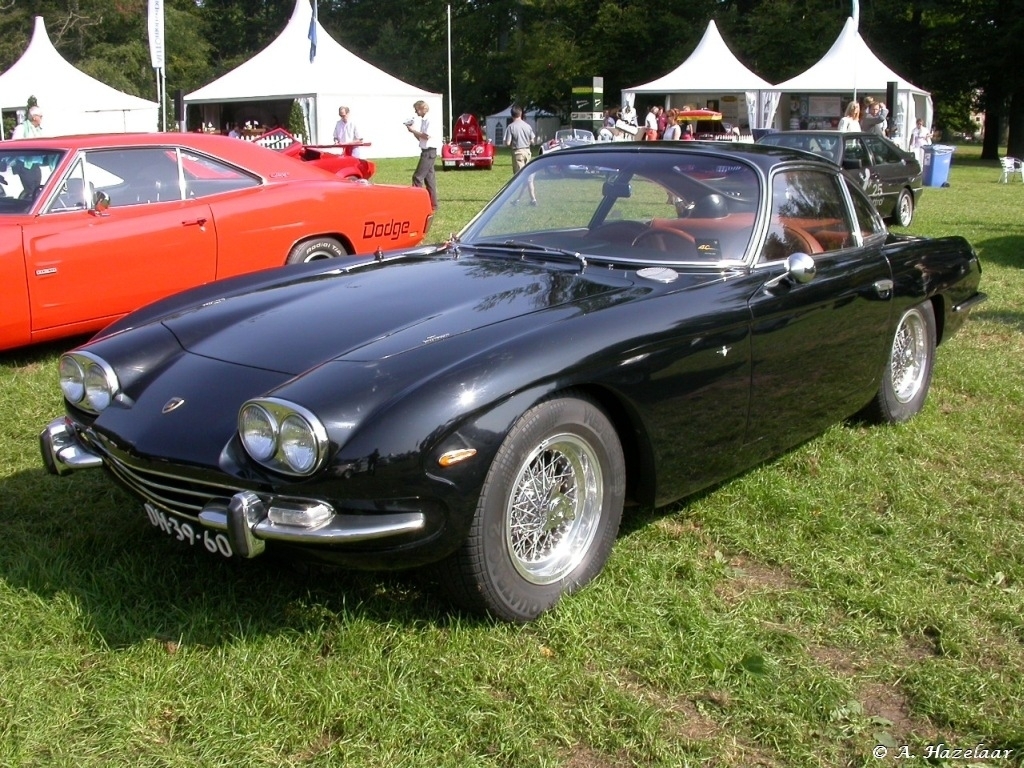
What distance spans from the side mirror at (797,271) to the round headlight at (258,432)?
193cm

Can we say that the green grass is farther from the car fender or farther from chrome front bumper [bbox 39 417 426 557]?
the car fender

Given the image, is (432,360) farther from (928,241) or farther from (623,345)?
(928,241)

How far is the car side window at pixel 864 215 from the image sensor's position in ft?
15.0

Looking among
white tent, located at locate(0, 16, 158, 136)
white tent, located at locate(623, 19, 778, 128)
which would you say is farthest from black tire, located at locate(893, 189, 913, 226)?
white tent, located at locate(0, 16, 158, 136)

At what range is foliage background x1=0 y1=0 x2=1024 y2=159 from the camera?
1483 inches

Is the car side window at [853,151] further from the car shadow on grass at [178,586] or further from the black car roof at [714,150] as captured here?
the car shadow on grass at [178,586]

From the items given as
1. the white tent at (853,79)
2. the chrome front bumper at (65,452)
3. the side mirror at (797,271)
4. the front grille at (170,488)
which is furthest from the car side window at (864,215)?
the white tent at (853,79)

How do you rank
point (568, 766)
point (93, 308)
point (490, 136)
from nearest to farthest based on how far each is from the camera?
point (568, 766), point (93, 308), point (490, 136)

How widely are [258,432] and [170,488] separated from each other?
0.40 metres

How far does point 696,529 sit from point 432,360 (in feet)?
4.62

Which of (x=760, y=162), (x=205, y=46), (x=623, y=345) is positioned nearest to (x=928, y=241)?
(x=760, y=162)

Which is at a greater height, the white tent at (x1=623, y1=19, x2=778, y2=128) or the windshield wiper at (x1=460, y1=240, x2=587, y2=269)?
the white tent at (x1=623, y1=19, x2=778, y2=128)

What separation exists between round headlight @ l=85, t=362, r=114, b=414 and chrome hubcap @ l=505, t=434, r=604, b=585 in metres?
1.39

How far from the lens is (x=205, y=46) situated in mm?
57906
